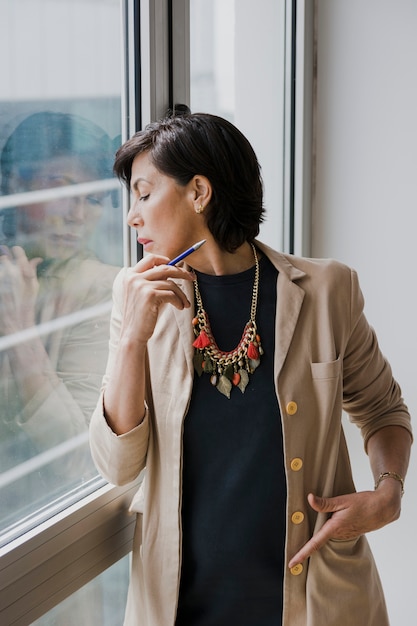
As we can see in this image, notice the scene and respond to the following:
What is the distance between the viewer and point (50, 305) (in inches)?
62.4

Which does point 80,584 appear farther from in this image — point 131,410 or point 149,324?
point 149,324

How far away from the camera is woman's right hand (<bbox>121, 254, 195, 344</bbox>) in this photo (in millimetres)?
1383

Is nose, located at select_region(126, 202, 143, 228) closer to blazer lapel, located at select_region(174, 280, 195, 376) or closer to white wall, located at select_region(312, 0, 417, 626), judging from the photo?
blazer lapel, located at select_region(174, 280, 195, 376)

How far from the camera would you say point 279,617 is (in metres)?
1.55

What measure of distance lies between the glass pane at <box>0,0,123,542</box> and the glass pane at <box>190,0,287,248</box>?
0.37m

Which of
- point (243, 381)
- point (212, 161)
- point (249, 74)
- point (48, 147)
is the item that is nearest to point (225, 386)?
point (243, 381)

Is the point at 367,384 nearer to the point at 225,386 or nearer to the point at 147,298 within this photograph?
the point at 225,386

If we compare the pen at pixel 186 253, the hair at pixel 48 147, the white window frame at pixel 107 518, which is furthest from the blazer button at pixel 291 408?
the hair at pixel 48 147

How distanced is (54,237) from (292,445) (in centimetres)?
59

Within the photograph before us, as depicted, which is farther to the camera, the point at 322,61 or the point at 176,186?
the point at 322,61

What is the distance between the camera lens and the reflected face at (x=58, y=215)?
58.7 inches

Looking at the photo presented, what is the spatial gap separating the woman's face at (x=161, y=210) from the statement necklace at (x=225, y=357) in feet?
0.49

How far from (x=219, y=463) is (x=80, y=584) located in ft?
1.28

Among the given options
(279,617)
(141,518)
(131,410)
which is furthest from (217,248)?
(279,617)
